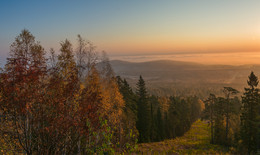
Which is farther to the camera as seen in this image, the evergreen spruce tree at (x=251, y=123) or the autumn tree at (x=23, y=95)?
the evergreen spruce tree at (x=251, y=123)

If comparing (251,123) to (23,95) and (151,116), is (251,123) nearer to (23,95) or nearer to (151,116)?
(151,116)

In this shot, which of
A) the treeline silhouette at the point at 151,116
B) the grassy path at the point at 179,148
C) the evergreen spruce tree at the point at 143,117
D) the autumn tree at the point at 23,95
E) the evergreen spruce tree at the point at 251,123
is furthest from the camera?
the evergreen spruce tree at the point at 143,117

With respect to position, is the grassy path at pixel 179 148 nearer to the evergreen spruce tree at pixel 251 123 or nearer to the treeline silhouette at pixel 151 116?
the evergreen spruce tree at pixel 251 123

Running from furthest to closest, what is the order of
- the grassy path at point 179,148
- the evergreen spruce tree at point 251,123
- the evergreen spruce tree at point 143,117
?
the evergreen spruce tree at point 143,117 < the evergreen spruce tree at point 251,123 < the grassy path at point 179,148

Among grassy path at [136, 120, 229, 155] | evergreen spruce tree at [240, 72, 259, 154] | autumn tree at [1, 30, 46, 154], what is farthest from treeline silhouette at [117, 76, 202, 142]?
autumn tree at [1, 30, 46, 154]

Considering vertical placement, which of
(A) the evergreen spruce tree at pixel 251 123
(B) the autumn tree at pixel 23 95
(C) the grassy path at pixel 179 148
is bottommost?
(C) the grassy path at pixel 179 148

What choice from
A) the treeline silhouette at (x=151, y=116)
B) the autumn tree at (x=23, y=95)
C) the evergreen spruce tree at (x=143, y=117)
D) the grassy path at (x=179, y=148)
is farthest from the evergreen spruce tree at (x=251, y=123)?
the autumn tree at (x=23, y=95)

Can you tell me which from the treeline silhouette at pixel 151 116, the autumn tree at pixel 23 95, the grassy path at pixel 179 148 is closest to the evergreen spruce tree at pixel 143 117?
the treeline silhouette at pixel 151 116

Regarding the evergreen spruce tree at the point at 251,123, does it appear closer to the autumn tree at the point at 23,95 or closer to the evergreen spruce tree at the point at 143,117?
the evergreen spruce tree at the point at 143,117

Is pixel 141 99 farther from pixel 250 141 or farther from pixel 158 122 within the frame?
pixel 250 141

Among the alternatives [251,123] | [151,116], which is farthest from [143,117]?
[251,123]

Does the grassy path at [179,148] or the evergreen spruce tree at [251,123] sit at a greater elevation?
Result: the evergreen spruce tree at [251,123]

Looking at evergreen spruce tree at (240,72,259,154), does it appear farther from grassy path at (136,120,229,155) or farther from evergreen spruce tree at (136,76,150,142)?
evergreen spruce tree at (136,76,150,142)

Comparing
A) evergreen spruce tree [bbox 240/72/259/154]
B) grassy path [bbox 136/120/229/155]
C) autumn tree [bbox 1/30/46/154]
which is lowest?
grassy path [bbox 136/120/229/155]
